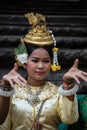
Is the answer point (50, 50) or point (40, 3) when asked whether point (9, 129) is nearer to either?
point (50, 50)

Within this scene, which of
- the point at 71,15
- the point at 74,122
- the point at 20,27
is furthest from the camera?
the point at 71,15

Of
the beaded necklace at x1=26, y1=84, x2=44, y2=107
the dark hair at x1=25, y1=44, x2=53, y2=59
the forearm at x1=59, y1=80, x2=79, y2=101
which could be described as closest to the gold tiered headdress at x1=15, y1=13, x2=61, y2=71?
the dark hair at x1=25, y1=44, x2=53, y2=59

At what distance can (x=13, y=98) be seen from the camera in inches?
104

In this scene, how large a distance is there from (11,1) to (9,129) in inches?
113

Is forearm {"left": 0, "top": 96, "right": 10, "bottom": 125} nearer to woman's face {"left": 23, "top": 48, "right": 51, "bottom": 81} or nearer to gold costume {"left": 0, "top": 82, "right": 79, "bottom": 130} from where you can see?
gold costume {"left": 0, "top": 82, "right": 79, "bottom": 130}

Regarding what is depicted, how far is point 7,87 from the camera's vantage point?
7.84 ft

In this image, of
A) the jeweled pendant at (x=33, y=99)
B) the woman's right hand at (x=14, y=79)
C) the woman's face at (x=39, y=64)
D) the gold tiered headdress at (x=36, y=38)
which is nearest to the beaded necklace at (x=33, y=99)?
the jeweled pendant at (x=33, y=99)

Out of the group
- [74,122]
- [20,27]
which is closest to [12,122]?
[74,122]

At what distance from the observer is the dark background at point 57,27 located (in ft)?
13.4

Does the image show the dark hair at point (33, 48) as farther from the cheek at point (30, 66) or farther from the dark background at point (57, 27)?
the dark background at point (57, 27)

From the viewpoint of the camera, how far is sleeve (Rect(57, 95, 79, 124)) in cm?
247

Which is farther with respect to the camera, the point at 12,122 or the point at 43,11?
the point at 43,11

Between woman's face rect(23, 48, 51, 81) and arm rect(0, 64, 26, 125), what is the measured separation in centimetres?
23

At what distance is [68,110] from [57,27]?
213cm
